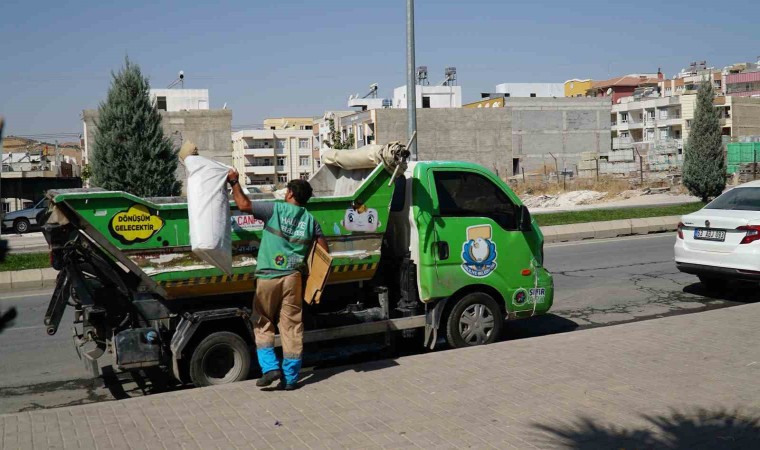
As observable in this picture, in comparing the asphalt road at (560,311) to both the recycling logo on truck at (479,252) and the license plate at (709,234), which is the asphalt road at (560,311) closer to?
the license plate at (709,234)

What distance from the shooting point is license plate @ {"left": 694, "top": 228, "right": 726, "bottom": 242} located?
36.1 feet

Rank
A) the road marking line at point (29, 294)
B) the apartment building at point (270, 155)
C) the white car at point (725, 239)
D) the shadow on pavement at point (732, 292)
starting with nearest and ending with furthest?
the white car at point (725, 239) < the shadow on pavement at point (732, 292) < the road marking line at point (29, 294) < the apartment building at point (270, 155)

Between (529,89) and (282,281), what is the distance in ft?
340

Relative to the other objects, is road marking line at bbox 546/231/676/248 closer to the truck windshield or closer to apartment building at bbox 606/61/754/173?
the truck windshield

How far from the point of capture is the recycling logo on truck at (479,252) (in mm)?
8328

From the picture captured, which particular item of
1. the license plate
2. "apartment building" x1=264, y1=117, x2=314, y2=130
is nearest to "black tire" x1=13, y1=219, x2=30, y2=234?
the license plate

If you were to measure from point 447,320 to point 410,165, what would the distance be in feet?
5.61

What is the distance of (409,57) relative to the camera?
16.7 meters

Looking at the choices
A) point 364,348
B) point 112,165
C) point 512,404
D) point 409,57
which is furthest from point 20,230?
point 512,404

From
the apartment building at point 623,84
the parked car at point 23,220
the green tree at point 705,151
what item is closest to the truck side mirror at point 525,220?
the green tree at point 705,151

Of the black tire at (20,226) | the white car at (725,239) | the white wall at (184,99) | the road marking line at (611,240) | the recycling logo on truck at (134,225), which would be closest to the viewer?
the recycling logo on truck at (134,225)

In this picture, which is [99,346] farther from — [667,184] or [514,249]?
[667,184]

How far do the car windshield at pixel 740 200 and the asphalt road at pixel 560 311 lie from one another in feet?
4.52

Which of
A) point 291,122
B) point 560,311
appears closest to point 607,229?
point 560,311
